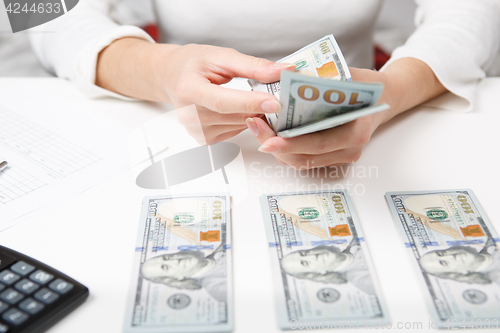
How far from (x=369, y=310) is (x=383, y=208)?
19cm

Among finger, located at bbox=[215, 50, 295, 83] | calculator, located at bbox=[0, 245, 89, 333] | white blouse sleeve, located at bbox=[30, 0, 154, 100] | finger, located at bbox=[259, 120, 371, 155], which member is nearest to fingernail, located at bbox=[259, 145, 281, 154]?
finger, located at bbox=[259, 120, 371, 155]

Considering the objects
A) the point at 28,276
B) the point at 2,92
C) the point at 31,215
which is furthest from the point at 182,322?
the point at 2,92

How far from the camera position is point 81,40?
0.86 m

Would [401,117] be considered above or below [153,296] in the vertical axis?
above

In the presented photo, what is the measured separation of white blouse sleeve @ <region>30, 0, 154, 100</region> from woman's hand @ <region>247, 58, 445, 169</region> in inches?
15.9

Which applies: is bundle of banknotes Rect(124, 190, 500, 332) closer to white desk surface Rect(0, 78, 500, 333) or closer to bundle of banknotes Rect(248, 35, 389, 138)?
white desk surface Rect(0, 78, 500, 333)

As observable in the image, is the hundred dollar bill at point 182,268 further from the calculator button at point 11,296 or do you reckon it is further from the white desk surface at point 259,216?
the calculator button at point 11,296

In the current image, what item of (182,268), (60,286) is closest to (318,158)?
(182,268)

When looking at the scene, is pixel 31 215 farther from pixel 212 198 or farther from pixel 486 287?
pixel 486 287

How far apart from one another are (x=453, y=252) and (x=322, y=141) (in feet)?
0.75

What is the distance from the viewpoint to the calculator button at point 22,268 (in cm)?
47

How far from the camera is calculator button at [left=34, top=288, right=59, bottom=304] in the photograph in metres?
0.44

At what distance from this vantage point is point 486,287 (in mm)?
465

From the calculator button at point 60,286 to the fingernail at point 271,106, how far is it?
0.32 meters
